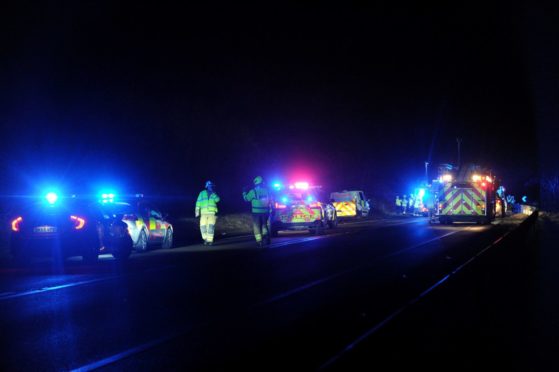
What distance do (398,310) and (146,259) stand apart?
341 inches

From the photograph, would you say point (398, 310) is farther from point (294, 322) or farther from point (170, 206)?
point (170, 206)

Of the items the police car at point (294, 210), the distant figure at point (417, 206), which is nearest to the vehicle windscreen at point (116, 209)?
the police car at point (294, 210)

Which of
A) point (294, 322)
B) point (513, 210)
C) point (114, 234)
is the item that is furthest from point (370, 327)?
point (513, 210)

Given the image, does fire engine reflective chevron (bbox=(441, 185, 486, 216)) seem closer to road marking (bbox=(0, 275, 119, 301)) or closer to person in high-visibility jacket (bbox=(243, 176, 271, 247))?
A: person in high-visibility jacket (bbox=(243, 176, 271, 247))

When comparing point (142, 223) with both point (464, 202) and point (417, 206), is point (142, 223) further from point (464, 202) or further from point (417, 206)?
point (417, 206)

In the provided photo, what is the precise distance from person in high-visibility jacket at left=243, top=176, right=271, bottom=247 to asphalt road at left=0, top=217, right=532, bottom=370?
277 centimetres

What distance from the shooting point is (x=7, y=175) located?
25.4 meters

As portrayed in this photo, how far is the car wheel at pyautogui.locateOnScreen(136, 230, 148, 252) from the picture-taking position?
17877 mm

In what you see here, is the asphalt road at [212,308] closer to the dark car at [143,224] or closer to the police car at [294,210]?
the dark car at [143,224]

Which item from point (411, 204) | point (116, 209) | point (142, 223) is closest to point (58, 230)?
point (116, 209)

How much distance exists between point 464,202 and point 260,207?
51.0 feet

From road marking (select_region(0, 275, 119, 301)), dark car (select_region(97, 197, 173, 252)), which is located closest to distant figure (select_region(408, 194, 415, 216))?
dark car (select_region(97, 197, 173, 252))

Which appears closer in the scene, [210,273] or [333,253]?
[210,273]

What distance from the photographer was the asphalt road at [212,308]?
634cm
